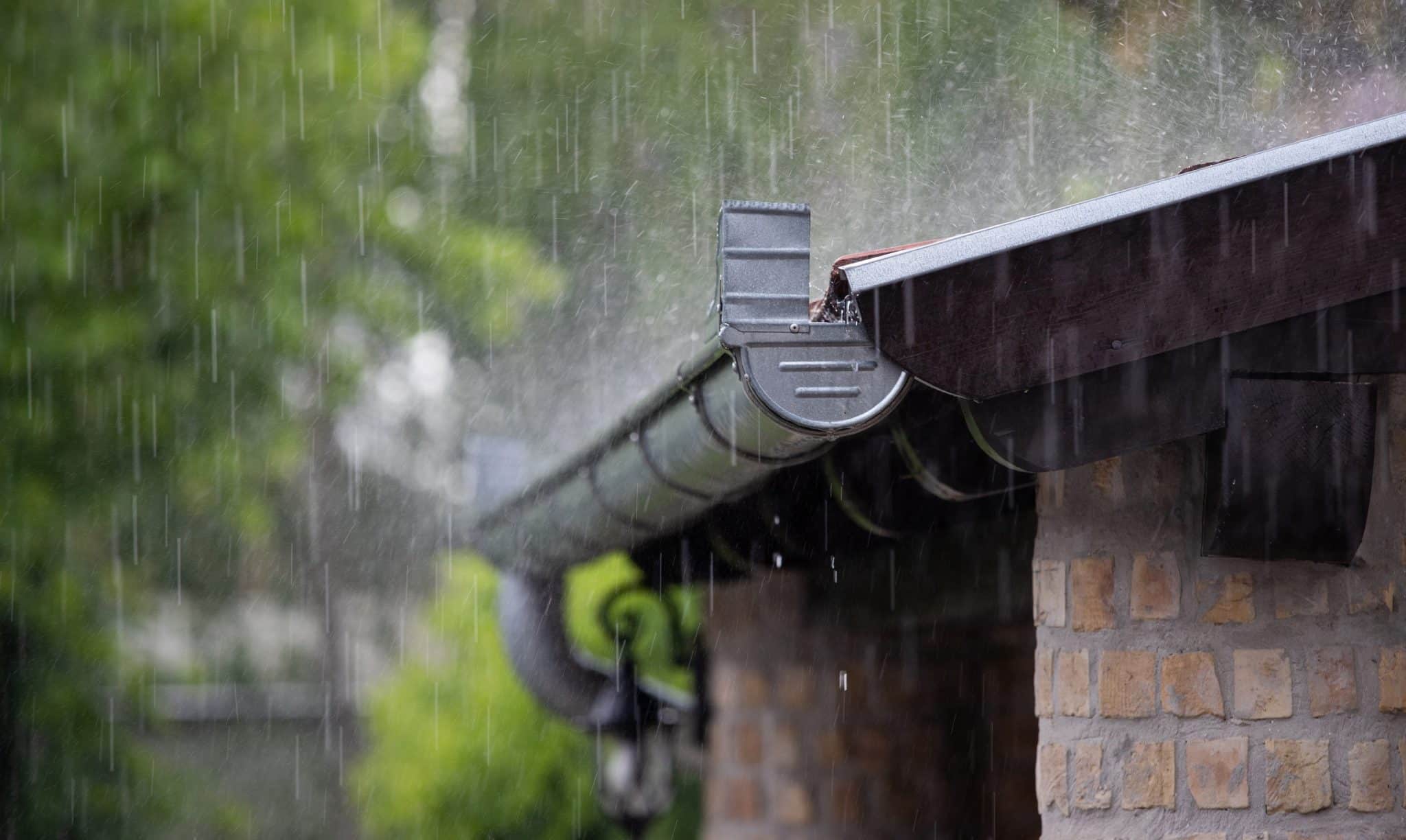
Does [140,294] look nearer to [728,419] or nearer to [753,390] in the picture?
[728,419]

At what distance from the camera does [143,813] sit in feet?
17.0

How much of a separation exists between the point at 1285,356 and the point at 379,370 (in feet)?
29.7

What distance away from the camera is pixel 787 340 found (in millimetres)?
1217

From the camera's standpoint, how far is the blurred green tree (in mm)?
4945

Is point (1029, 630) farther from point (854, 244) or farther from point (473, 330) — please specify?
point (473, 330)

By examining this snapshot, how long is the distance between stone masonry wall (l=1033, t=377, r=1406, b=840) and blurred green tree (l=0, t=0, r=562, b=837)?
446 cm

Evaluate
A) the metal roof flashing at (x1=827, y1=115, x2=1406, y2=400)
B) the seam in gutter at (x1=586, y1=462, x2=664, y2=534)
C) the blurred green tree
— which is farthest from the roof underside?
the blurred green tree

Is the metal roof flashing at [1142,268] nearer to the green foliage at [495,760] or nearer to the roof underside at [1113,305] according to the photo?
the roof underside at [1113,305]

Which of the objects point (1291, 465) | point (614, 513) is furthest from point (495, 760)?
point (1291, 465)

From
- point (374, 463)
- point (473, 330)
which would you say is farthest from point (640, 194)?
point (374, 463)

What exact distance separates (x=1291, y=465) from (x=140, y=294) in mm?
5038

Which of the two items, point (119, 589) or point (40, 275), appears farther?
point (119, 589)

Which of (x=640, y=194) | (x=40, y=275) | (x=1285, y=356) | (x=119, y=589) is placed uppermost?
(x=640, y=194)

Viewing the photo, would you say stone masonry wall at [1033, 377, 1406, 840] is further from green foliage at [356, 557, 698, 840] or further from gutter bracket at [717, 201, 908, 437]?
green foliage at [356, 557, 698, 840]
